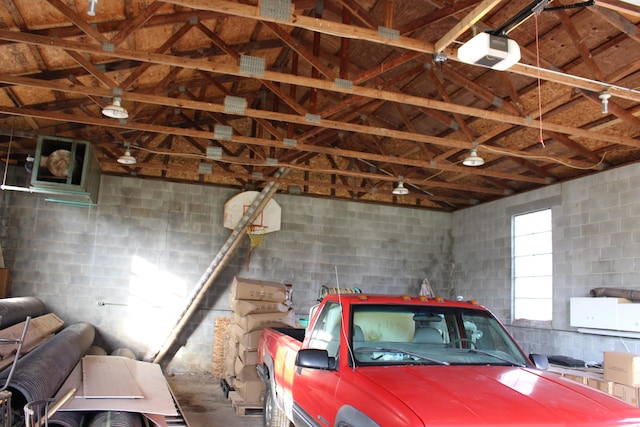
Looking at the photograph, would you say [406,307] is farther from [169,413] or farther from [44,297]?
[44,297]

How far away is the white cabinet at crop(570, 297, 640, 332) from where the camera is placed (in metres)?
7.83

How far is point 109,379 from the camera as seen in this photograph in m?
5.16

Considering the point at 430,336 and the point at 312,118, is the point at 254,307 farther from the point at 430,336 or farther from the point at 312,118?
the point at 430,336

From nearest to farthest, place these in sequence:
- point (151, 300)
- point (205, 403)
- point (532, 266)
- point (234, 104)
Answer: point (234, 104) < point (205, 403) < point (532, 266) < point (151, 300)

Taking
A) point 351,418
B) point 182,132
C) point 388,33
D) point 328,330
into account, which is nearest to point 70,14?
point 182,132

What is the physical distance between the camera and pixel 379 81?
923 centimetres

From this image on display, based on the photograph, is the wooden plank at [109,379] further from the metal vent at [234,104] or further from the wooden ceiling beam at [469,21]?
the wooden ceiling beam at [469,21]

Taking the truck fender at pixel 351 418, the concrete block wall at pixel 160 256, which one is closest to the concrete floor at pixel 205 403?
the concrete block wall at pixel 160 256

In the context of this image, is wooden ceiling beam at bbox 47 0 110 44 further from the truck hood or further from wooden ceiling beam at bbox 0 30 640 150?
the truck hood

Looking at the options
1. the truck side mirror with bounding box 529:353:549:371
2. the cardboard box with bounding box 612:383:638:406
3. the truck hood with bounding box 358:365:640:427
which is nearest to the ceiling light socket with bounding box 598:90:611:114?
the cardboard box with bounding box 612:383:638:406

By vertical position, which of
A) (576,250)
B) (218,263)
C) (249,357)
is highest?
(576,250)

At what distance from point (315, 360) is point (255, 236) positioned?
831cm

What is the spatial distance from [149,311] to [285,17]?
7.77m

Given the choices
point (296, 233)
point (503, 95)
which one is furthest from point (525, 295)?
point (296, 233)
